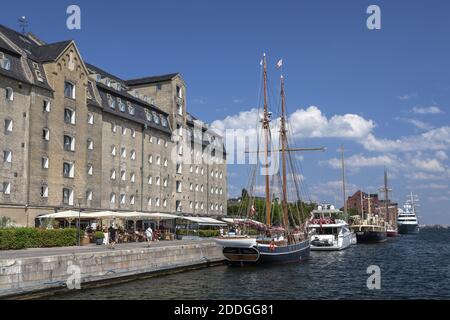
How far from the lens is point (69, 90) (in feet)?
192

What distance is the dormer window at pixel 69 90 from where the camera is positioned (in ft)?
189

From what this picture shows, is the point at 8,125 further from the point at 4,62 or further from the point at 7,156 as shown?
the point at 4,62

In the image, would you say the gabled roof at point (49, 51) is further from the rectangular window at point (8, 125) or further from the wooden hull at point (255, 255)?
Result: the wooden hull at point (255, 255)

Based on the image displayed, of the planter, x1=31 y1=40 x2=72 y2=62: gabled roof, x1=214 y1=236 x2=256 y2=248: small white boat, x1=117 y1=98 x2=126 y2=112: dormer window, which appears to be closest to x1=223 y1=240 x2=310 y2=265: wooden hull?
x1=214 y1=236 x2=256 y2=248: small white boat

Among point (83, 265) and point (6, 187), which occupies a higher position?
point (6, 187)

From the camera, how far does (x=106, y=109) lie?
64938mm

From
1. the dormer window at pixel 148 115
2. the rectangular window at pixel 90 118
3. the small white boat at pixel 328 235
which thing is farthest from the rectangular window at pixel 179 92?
the small white boat at pixel 328 235

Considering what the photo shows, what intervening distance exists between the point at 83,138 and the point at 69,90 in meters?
5.83

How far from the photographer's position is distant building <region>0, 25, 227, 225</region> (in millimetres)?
50625

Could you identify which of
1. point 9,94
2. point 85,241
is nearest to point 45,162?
point 9,94

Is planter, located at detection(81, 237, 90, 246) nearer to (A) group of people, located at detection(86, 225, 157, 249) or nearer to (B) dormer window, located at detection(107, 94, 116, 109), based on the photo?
(A) group of people, located at detection(86, 225, 157, 249)
